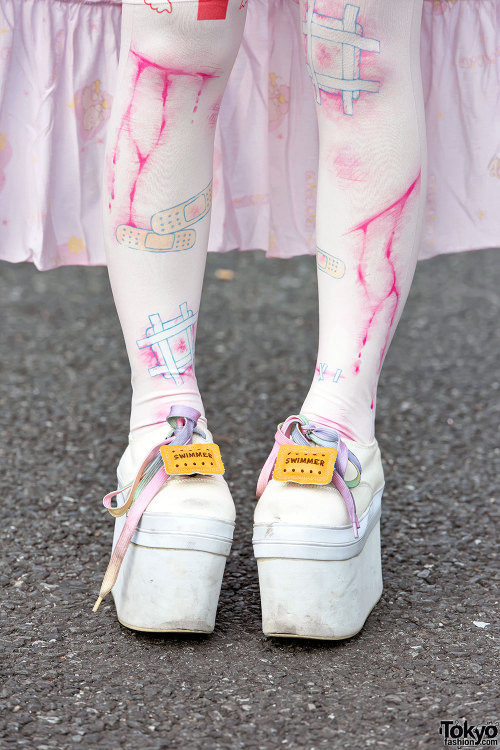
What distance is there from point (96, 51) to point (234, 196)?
0.90 ft

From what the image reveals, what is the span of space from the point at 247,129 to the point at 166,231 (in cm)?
39

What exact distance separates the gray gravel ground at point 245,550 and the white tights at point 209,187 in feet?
0.74

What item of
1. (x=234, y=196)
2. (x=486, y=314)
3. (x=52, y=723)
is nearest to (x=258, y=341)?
(x=486, y=314)

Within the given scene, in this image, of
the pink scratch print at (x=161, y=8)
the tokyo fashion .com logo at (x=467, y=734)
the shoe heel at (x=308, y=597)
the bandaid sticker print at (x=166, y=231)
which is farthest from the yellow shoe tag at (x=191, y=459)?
the pink scratch print at (x=161, y=8)

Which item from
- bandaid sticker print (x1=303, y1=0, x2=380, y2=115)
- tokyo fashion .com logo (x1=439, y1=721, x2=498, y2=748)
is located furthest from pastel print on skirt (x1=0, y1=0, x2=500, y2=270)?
tokyo fashion .com logo (x1=439, y1=721, x2=498, y2=748)

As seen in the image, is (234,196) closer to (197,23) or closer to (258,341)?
(197,23)

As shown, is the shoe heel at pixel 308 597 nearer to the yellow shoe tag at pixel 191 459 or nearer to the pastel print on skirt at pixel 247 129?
the yellow shoe tag at pixel 191 459

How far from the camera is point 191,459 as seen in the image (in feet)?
3.19

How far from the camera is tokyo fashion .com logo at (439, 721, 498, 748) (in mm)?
786

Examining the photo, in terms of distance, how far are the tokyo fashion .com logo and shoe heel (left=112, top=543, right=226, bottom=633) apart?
0.26 m

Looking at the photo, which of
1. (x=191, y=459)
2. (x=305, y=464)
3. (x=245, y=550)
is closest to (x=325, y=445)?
(x=305, y=464)

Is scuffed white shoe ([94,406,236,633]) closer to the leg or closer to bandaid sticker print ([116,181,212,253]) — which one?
the leg

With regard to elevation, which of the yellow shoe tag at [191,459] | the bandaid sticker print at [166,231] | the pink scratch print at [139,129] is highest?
the pink scratch print at [139,129]

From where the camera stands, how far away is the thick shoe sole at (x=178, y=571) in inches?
36.5
